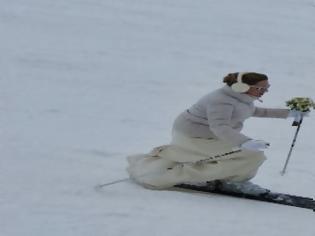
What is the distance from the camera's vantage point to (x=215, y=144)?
5.54 metres

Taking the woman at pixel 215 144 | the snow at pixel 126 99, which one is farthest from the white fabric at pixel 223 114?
the snow at pixel 126 99

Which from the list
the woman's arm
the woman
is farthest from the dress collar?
the woman's arm

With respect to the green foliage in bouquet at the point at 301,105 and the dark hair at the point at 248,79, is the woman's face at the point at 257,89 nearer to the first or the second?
the dark hair at the point at 248,79

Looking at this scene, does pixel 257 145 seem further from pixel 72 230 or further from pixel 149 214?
pixel 72 230

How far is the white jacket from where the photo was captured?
5238 mm

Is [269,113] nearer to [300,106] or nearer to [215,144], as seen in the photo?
[300,106]

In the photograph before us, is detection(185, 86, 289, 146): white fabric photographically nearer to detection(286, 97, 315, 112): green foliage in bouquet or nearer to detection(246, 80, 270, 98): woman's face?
detection(246, 80, 270, 98): woman's face

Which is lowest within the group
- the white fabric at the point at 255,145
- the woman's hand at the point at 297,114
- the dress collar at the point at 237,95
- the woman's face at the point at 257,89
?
the white fabric at the point at 255,145

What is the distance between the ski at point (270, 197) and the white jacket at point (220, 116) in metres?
0.42

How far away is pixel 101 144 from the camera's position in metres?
6.89

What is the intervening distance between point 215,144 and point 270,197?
60 cm

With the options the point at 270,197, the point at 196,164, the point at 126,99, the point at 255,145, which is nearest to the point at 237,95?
the point at 255,145

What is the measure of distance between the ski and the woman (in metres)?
0.07

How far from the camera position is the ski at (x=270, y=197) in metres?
5.59
